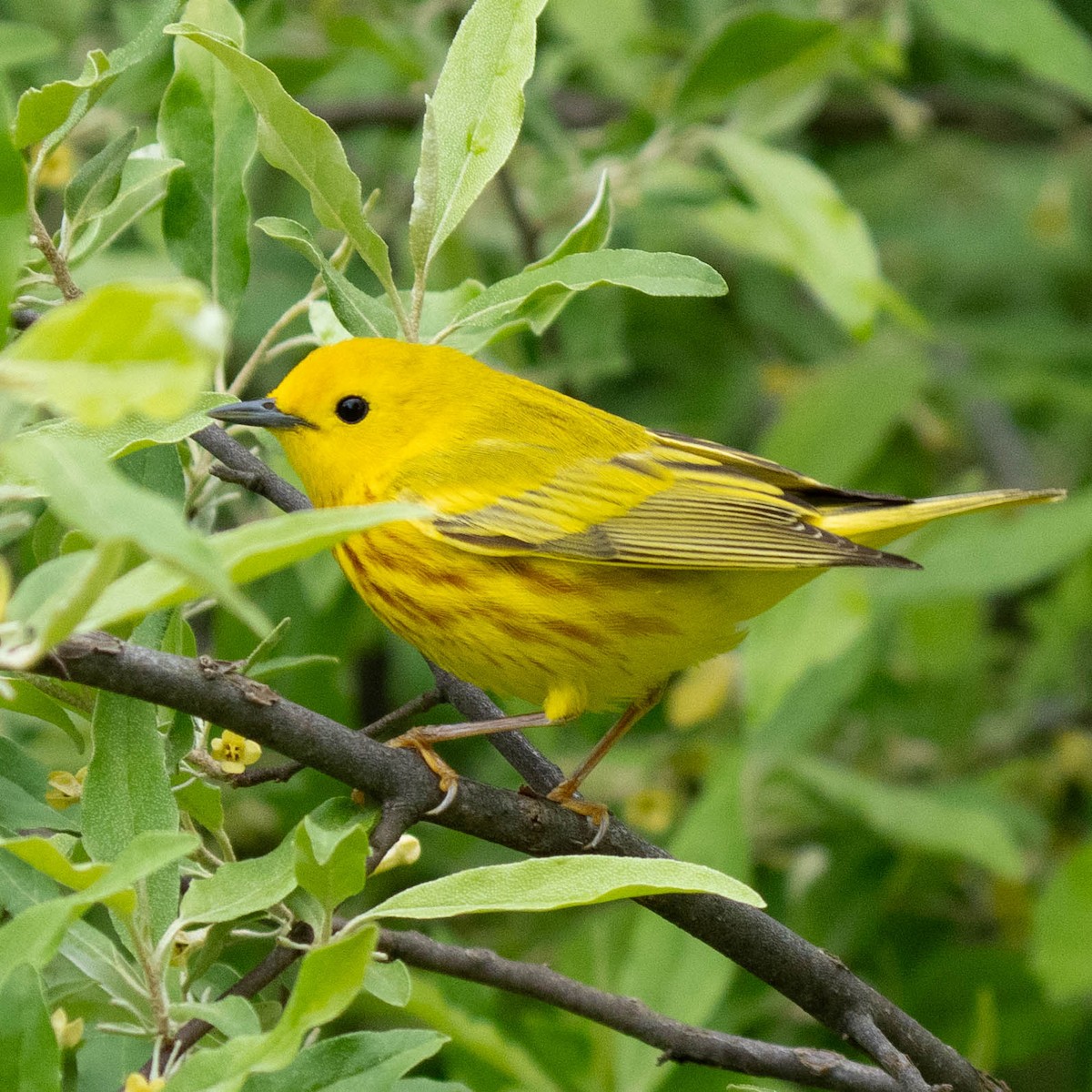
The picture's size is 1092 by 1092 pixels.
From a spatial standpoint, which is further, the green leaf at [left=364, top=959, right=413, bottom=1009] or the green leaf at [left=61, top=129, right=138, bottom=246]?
the green leaf at [left=61, top=129, right=138, bottom=246]

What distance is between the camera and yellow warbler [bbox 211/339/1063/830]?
293cm

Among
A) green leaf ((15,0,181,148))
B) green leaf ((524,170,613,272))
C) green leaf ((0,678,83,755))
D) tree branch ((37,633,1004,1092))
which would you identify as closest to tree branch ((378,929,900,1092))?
tree branch ((37,633,1004,1092))

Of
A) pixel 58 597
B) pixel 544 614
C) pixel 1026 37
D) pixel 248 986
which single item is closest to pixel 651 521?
pixel 544 614

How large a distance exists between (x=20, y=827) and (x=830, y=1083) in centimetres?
122

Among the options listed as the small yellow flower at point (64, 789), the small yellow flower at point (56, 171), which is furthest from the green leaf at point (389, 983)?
the small yellow flower at point (56, 171)

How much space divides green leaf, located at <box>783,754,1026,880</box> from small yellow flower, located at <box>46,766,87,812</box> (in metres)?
2.29

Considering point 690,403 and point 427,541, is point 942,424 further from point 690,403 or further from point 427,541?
point 427,541

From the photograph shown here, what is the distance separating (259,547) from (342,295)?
1259 millimetres

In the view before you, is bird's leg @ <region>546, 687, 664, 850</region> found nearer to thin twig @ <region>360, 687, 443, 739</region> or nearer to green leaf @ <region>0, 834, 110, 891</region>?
thin twig @ <region>360, 687, 443, 739</region>

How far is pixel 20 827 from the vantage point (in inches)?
80.2

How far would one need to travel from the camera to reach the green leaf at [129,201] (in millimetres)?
2326

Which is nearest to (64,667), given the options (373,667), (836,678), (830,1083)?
(830,1083)

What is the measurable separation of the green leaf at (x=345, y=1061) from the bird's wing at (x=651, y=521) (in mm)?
1282

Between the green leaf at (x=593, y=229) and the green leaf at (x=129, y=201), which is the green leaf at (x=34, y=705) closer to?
the green leaf at (x=129, y=201)
